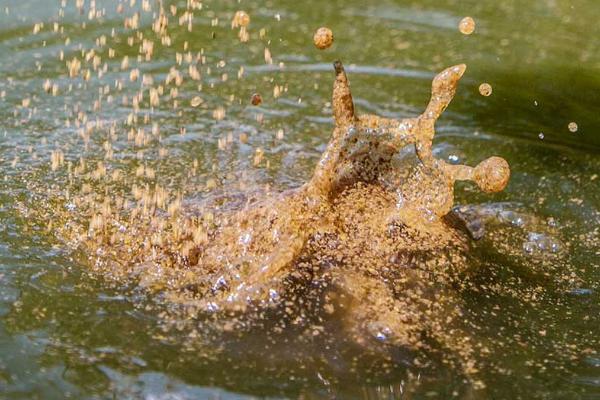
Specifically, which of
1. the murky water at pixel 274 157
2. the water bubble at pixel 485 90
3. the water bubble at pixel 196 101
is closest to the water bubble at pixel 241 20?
the murky water at pixel 274 157

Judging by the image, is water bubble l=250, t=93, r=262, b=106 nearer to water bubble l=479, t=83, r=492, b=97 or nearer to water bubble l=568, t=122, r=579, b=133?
water bubble l=479, t=83, r=492, b=97

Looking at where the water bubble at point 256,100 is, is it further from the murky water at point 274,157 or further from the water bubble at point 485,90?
the water bubble at point 485,90

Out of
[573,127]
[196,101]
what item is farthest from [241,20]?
[573,127]

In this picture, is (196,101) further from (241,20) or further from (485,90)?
(485,90)

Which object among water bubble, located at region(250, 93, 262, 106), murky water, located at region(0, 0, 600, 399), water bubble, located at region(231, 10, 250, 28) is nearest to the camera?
murky water, located at region(0, 0, 600, 399)

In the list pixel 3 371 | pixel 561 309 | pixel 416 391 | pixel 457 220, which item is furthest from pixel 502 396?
pixel 3 371

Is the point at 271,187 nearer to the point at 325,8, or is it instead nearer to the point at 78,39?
the point at 78,39

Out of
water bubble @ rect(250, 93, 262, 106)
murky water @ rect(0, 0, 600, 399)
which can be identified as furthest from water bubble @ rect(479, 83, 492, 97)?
water bubble @ rect(250, 93, 262, 106)

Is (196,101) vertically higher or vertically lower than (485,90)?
lower
